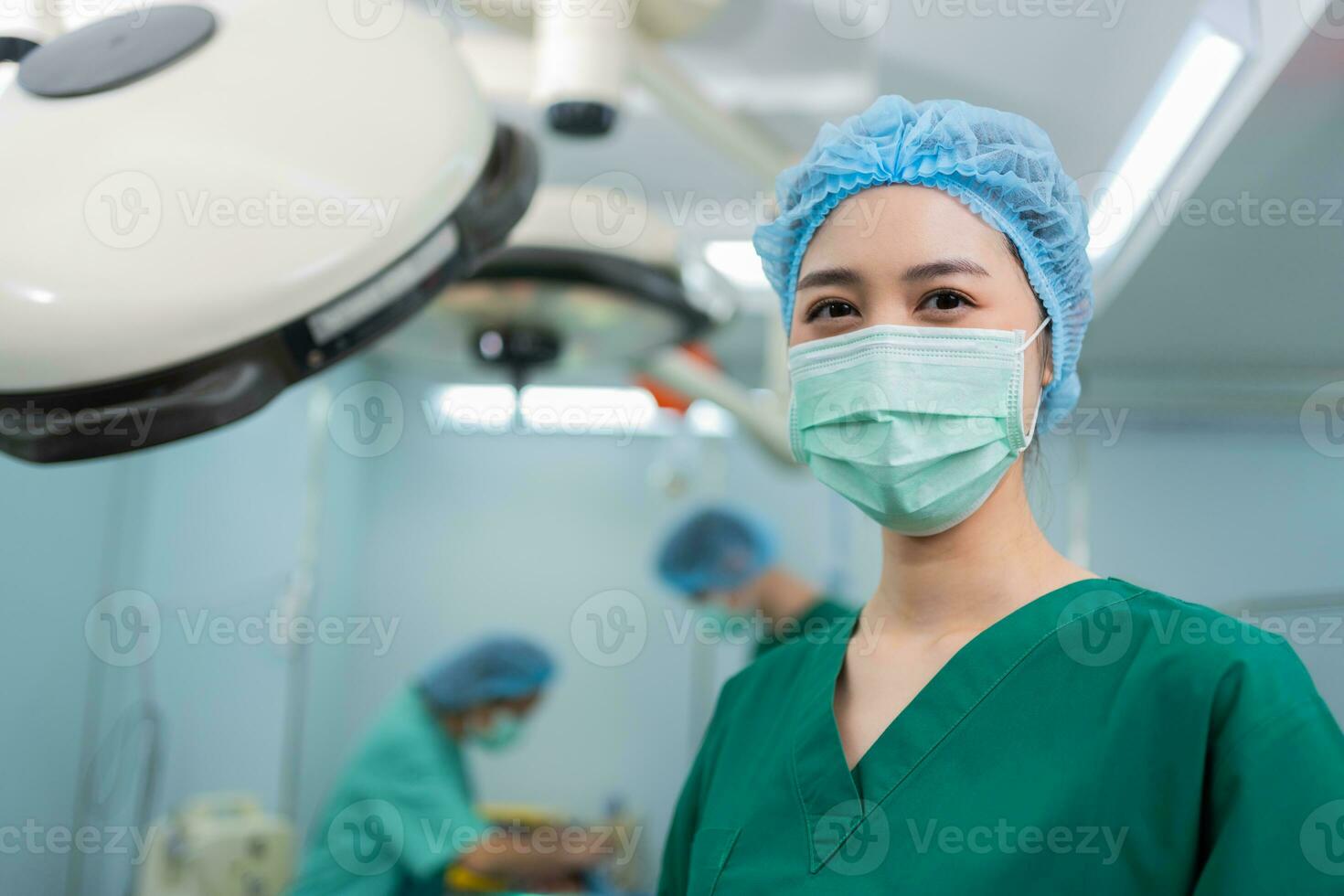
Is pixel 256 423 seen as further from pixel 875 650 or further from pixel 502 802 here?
pixel 875 650

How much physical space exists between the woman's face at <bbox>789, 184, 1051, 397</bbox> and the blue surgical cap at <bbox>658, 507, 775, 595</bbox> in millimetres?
1850

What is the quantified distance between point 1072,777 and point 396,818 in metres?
1.73

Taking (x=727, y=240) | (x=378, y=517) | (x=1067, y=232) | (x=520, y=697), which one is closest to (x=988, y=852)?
(x=1067, y=232)

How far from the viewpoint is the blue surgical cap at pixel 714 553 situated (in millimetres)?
2793

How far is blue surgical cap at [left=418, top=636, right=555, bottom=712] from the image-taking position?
2486 mm

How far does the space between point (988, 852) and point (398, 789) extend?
69.0 inches

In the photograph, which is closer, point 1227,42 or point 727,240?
point 1227,42

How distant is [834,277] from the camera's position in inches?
35.9

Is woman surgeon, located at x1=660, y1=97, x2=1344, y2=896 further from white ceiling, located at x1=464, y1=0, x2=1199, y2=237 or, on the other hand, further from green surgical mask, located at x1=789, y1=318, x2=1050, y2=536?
white ceiling, located at x1=464, y1=0, x2=1199, y2=237

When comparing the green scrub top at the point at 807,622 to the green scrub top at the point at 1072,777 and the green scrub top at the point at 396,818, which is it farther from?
the green scrub top at the point at 1072,777

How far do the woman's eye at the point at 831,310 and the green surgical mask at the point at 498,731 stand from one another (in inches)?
74.6

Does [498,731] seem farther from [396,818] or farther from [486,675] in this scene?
[396,818]

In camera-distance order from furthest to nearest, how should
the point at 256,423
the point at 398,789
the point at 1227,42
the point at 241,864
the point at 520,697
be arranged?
1. the point at 256,423
2. the point at 241,864
3. the point at 520,697
4. the point at 398,789
5. the point at 1227,42

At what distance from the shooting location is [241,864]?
2910 millimetres
